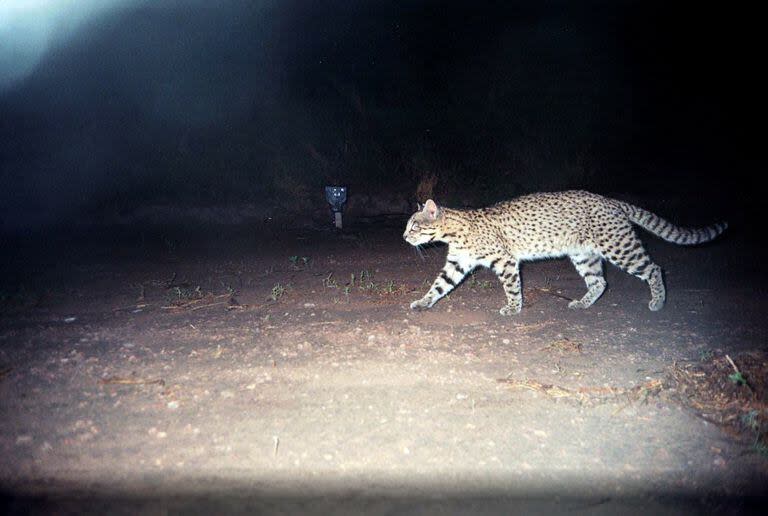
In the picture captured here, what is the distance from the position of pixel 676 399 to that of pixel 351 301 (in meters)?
3.82

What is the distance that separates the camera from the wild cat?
7129 millimetres

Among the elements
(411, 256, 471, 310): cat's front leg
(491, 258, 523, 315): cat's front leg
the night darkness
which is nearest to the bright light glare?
the night darkness

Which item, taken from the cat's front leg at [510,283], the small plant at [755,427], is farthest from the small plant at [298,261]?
the small plant at [755,427]

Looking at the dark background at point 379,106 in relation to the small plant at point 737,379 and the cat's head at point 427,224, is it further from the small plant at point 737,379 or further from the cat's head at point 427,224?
the small plant at point 737,379

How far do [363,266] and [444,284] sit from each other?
2.23 metres

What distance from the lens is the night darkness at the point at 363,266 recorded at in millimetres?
3586

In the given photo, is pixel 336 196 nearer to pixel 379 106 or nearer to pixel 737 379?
pixel 379 106

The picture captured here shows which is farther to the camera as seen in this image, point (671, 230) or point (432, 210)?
point (671, 230)

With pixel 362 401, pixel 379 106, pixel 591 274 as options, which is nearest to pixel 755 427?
pixel 362 401

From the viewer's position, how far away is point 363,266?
904 centimetres

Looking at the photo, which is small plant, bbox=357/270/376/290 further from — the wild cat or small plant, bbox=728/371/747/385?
small plant, bbox=728/371/747/385

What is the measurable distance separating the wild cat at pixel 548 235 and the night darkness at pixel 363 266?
0.14m

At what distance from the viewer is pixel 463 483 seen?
3416mm

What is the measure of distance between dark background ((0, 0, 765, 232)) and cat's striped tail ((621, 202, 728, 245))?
553 centimetres
